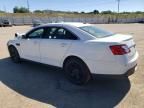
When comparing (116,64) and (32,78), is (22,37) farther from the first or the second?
(116,64)

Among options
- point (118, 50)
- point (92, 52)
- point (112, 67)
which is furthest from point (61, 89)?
point (118, 50)

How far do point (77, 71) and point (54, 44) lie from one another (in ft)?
3.52

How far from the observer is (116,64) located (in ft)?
14.7

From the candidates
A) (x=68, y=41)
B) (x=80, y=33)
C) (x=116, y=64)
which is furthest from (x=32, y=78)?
(x=116, y=64)

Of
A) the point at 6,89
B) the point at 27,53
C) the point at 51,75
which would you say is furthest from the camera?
the point at 27,53

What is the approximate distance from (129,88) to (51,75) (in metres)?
2.41

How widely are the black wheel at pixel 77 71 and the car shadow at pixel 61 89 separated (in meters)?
0.17

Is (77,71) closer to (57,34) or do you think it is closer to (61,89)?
(61,89)

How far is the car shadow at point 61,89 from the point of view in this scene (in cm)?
435

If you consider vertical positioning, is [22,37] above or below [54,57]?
above

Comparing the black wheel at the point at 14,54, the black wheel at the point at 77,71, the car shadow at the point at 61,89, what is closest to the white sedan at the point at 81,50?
the black wheel at the point at 77,71

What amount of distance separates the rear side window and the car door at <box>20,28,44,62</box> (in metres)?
0.29

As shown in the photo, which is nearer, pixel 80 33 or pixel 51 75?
pixel 80 33

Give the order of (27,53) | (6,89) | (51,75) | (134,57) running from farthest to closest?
(27,53) < (51,75) < (6,89) < (134,57)
